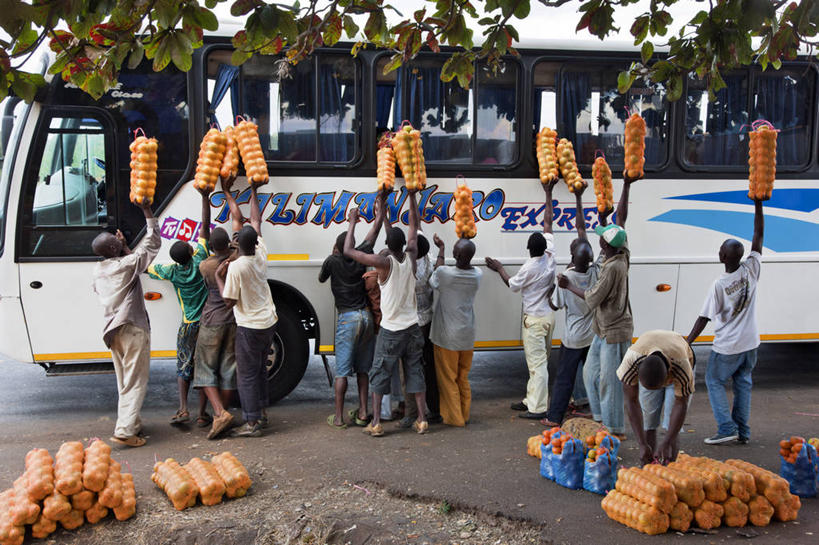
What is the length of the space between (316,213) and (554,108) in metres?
2.66

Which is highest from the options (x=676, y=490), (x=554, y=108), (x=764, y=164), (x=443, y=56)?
(x=443, y=56)

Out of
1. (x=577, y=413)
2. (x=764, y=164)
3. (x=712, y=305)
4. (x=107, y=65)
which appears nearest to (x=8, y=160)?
(x=107, y=65)

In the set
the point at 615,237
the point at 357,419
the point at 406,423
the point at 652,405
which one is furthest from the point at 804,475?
the point at 357,419

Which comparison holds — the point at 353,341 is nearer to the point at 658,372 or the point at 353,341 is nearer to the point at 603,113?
the point at 658,372

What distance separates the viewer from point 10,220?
6766 mm

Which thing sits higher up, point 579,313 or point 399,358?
point 579,313

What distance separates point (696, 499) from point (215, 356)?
4.11 meters

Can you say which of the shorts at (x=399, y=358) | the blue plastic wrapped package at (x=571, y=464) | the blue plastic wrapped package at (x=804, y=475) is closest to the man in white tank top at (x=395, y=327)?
the shorts at (x=399, y=358)

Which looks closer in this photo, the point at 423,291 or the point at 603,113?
the point at 423,291

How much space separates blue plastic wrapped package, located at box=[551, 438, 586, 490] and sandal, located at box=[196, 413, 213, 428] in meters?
3.26

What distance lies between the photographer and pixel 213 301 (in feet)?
22.0

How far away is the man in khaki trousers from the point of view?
→ 6.21m

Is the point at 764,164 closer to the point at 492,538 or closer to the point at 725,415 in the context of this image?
the point at 725,415

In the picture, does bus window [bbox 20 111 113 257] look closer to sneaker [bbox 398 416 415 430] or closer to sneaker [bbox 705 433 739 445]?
sneaker [bbox 398 416 415 430]
